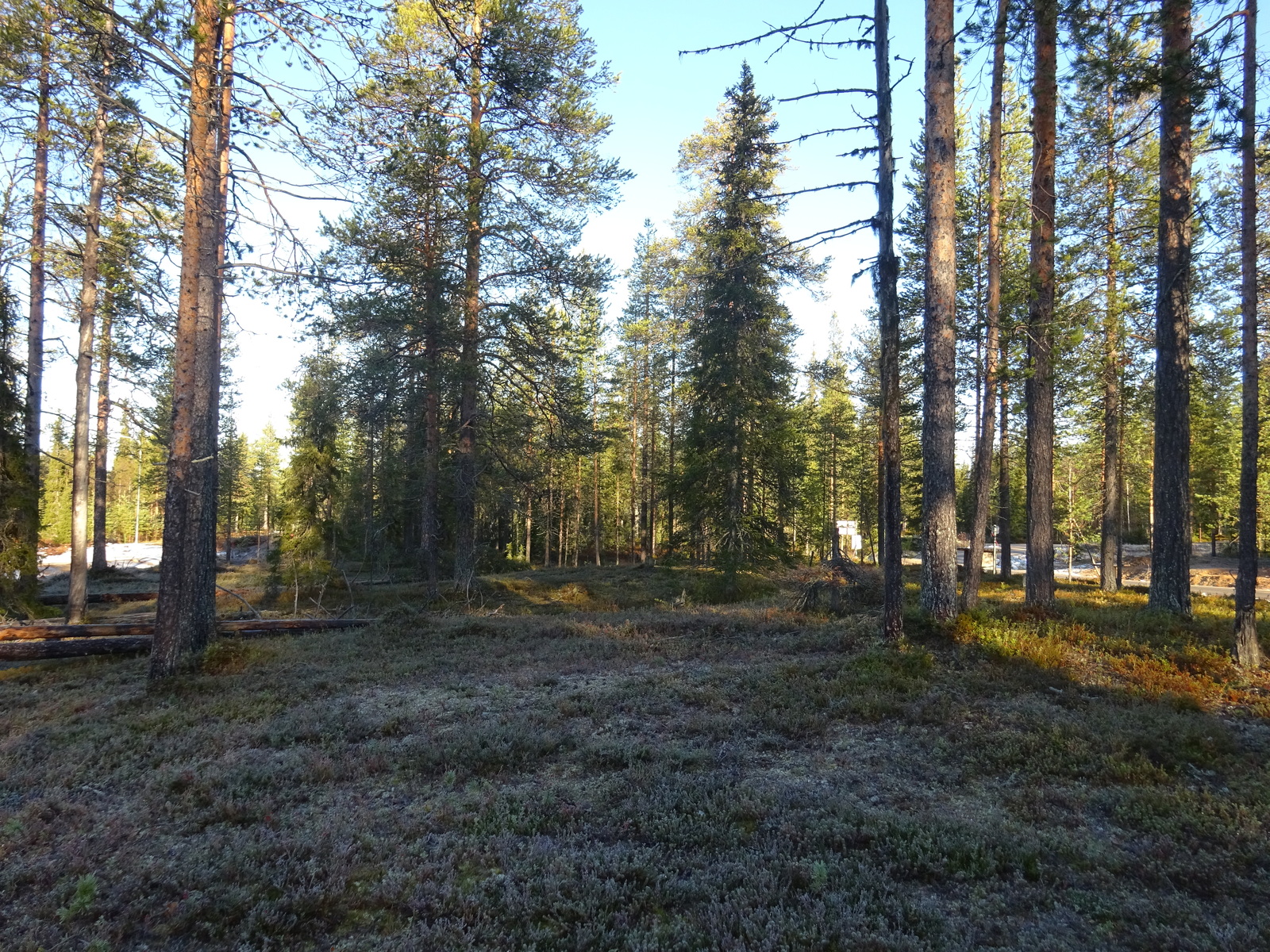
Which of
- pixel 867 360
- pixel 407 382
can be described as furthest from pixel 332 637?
pixel 867 360

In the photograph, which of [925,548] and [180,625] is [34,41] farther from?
[925,548]

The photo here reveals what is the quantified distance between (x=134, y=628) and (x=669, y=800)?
12.6 meters

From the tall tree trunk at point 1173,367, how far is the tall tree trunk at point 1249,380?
4.96ft

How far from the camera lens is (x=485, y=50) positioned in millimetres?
6246

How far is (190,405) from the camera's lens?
962cm

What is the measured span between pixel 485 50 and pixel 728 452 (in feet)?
55.8

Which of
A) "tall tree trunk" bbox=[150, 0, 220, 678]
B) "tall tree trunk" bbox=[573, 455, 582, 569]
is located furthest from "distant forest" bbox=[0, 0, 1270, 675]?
"tall tree trunk" bbox=[573, 455, 582, 569]

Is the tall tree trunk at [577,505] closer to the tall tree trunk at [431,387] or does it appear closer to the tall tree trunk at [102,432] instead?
the tall tree trunk at [431,387]

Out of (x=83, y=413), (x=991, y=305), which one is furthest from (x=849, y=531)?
(x=83, y=413)

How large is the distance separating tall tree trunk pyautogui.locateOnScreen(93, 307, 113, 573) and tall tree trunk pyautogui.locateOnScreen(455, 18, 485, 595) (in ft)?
25.5

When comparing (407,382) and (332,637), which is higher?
(407,382)

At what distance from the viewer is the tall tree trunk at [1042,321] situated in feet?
41.4

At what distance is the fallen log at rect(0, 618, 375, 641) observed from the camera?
11.9 metres

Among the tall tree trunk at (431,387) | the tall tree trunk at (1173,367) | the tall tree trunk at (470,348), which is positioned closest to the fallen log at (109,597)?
the tall tree trunk at (431,387)
